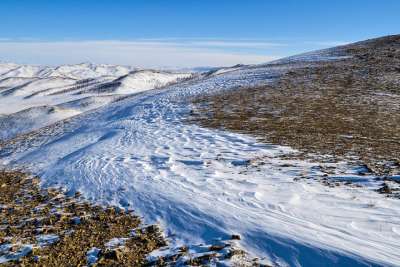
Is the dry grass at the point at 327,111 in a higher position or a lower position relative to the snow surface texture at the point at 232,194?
higher

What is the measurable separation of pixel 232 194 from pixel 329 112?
1376 centimetres

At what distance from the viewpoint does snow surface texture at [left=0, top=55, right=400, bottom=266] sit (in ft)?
25.6

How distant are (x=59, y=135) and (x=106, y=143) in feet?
30.5

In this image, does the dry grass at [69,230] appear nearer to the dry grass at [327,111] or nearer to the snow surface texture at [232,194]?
the snow surface texture at [232,194]

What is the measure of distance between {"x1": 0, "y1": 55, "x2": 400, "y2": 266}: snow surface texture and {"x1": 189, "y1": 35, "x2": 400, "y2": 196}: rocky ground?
4.62 ft

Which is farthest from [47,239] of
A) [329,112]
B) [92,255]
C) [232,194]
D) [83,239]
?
[329,112]

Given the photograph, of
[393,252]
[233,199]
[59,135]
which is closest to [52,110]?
[59,135]

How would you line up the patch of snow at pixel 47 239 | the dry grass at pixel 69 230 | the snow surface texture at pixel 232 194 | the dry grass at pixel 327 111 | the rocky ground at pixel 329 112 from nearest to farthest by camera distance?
the snow surface texture at pixel 232 194 → the dry grass at pixel 69 230 → the patch of snow at pixel 47 239 → the rocky ground at pixel 329 112 → the dry grass at pixel 327 111

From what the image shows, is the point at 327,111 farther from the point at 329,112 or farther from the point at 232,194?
the point at 232,194

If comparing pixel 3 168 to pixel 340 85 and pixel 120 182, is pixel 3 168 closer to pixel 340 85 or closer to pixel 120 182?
pixel 120 182

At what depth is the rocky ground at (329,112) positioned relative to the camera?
15.1 m

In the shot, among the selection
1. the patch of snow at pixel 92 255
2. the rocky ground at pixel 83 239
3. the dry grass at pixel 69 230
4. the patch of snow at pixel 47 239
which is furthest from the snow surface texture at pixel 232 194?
the patch of snow at pixel 47 239

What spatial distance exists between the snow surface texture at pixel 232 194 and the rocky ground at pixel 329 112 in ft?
4.62

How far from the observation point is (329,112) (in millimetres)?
22781
